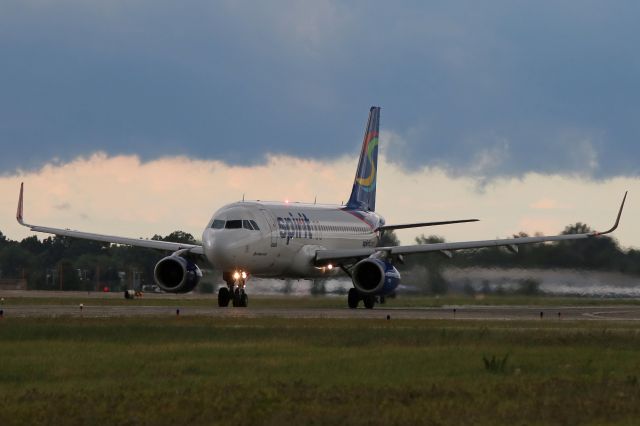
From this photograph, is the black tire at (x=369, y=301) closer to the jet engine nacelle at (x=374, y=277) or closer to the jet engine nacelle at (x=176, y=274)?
the jet engine nacelle at (x=374, y=277)

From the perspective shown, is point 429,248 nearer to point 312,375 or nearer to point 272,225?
point 272,225

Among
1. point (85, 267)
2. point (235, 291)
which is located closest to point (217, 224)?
point (235, 291)

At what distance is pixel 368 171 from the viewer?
7469 centimetres

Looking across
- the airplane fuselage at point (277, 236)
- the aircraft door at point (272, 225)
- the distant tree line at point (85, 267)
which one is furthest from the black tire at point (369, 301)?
the distant tree line at point (85, 267)

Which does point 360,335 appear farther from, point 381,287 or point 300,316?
point 381,287

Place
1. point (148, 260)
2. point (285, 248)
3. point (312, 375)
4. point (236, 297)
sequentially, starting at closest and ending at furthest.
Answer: point (312, 375), point (236, 297), point (285, 248), point (148, 260)

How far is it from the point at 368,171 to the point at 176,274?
17.7 metres

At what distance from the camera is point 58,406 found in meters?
18.7

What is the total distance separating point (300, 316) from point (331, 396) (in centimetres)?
2643

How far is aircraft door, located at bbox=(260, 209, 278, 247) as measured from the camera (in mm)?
58469

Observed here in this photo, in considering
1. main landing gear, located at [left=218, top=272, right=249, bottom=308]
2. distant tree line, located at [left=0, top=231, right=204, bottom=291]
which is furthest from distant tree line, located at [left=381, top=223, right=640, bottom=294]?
distant tree line, located at [left=0, top=231, right=204, bottom=291]

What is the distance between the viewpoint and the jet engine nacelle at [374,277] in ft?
189

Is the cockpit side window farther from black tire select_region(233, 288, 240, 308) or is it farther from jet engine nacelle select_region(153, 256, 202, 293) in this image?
jet engine nacelle select_region(153, 256, 202, 293)

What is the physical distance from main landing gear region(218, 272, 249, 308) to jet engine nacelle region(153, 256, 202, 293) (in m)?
1.88
